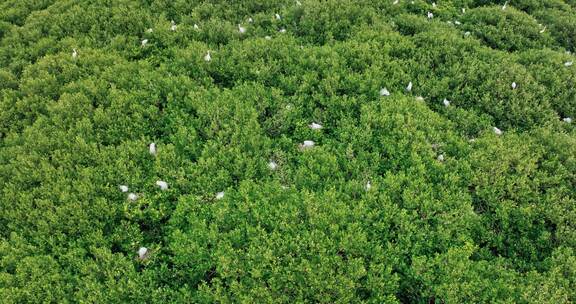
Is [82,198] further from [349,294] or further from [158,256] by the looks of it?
[349,294]

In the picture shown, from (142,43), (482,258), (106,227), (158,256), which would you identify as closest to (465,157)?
(482,258)

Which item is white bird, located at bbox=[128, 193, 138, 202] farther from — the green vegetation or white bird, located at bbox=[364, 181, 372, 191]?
white bird, located at bbox=[364, 181, 372, 191]

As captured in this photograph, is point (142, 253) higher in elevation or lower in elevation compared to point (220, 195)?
lower

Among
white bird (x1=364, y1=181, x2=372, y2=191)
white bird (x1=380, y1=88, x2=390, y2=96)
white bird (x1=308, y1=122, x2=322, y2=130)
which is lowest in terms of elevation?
white bird (x1=364, y1=181, x2=372, y2=191)

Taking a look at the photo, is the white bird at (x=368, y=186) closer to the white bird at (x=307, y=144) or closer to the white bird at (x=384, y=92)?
the white bird at (x=307, y=144)

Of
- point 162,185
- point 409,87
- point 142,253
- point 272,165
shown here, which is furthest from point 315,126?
point 142,253

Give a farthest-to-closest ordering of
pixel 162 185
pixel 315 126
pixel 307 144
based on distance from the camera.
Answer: pixel 315 126
pixel 307 144
pixel 162 185

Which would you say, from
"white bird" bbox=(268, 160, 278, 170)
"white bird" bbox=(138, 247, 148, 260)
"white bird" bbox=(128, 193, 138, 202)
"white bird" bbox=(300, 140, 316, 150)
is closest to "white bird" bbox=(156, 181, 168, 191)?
"white bird" bbox=(128, 193, 138, 202)

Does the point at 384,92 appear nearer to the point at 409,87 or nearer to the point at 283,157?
the point at 409,87
